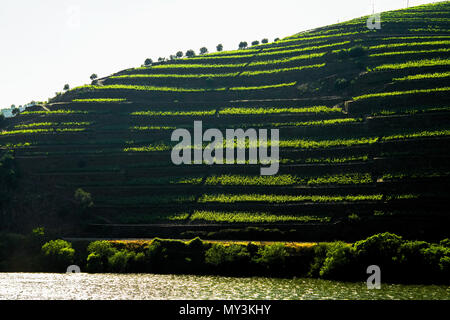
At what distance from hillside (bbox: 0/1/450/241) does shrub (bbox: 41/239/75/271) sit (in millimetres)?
6940

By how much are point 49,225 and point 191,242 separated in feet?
79.7

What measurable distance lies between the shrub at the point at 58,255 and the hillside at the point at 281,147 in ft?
22.8

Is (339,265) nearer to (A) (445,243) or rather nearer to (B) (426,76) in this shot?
(A) (445,243)

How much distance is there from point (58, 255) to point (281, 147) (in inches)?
1489

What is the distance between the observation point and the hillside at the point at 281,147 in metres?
68.4

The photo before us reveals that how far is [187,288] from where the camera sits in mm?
52625

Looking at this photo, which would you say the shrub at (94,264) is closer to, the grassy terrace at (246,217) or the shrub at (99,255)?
the shrub at (99,255)

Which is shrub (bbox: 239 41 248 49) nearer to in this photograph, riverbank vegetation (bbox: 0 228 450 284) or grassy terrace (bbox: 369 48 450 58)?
grassy terrace (bbox: 369 48 450 58)

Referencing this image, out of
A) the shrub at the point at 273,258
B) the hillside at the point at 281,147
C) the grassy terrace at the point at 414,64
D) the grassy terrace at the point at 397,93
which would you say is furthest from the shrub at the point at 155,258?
the grassy terrace at the point at 414,64

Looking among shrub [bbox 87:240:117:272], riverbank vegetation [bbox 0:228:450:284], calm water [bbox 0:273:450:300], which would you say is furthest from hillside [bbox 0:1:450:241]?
calm water [bbox 0:273:450:300]

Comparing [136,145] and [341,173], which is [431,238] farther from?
[136,145]

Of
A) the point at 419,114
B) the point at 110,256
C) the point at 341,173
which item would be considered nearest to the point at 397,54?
the point at 419,114
